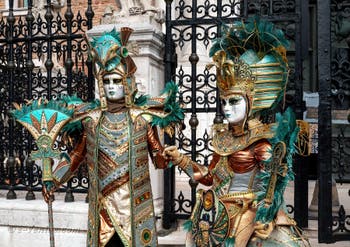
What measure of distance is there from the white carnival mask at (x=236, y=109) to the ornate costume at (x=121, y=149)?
0.50 meters

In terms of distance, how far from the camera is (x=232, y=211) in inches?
122

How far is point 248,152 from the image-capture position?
315 centimetres

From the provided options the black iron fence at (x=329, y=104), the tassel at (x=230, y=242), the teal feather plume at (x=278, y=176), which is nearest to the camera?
the teal feather plume at (x=278, y=176)

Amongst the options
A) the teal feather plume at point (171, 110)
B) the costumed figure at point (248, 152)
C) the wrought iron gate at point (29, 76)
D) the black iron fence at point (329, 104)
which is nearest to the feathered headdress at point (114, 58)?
the teal feather plume at point (171, 110)

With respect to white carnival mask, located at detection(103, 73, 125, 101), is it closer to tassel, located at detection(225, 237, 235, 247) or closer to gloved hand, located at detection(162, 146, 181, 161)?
gloved hand, located at detection(162, 146, 181, 161)

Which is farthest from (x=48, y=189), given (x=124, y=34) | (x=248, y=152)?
(x=248, y=152)

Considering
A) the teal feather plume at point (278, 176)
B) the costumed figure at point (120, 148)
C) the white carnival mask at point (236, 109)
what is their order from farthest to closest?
1. the costumed figure at point (120, 148)
2. the white carnival mask at point (236, 109)
3. the teal feather plume at point (278, 176)

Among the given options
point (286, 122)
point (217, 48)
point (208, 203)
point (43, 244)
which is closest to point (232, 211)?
point (208, 203)

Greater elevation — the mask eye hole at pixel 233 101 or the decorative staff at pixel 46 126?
the mask eye hole at pixel 233 101

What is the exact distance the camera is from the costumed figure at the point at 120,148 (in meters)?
3.38

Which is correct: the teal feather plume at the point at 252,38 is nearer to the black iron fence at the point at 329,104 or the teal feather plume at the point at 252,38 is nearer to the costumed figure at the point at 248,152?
the costumed figure at the point at 248,152

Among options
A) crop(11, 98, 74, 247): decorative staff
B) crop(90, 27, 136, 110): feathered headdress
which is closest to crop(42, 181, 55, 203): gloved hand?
crop(11, 98, 74, 247): decorative staff

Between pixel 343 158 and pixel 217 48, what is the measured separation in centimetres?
219

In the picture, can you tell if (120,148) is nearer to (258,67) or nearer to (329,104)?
(258,67)
